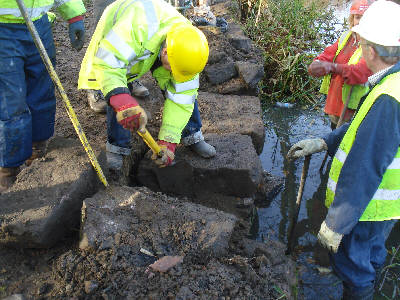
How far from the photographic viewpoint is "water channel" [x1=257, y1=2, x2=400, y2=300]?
2.48m

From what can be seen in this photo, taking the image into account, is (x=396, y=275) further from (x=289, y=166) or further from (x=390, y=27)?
(x=390, y=27)

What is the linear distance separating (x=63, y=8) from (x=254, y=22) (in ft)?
15.0

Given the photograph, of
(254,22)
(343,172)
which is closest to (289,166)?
(343,172)

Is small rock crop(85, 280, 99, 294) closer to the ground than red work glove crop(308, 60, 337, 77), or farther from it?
closer to the ground

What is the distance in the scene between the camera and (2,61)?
7.16 ft

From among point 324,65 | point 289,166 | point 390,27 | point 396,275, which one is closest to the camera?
point 390,27

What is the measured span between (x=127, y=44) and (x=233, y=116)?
5.60 ft

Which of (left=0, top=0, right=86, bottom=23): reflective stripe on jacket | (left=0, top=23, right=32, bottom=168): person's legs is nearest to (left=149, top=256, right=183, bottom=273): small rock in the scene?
(left=0, top=23, right=32, bottom=168): person's legs

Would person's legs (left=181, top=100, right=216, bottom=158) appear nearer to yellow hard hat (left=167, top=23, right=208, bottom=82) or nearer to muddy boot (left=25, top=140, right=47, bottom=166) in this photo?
yellow hard hat (left=167, top=23, right=208, bottom=82)

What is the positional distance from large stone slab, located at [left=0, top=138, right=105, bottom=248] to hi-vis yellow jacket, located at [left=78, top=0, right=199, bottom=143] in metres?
0.56

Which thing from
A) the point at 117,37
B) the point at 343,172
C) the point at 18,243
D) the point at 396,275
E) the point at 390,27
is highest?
the point at 390,27

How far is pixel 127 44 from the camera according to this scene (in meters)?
2.02

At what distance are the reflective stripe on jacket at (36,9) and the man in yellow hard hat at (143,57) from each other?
0.45 m

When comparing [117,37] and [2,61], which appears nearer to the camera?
[117,37]
